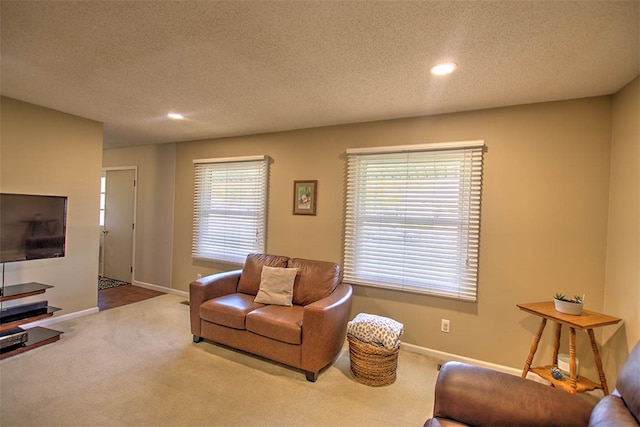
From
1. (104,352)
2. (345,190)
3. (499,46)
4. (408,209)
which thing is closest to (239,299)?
(104,352)

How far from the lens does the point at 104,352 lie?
108 inches

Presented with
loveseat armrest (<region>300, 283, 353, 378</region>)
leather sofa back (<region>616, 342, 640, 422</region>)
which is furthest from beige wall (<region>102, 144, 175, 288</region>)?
leather sofa back (<region>616, 342, 640, 422</region>)

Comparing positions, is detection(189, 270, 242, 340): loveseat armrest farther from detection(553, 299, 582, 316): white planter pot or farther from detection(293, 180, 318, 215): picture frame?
detection(553, 299, 582, 316): white planter pot

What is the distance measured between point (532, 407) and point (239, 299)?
8.25ft

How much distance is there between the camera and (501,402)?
1.31 m

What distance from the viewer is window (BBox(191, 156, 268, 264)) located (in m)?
3.96

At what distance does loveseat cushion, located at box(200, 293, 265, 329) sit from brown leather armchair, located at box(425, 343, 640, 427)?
185 cm

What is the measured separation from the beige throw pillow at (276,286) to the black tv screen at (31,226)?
2112mm

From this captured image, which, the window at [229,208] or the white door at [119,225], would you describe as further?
the white door at [119,225]

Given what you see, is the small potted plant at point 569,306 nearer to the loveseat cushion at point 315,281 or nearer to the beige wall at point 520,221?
the beige wall at point 520,221

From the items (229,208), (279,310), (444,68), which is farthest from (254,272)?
(444,68)

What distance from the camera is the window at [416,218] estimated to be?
2.78m

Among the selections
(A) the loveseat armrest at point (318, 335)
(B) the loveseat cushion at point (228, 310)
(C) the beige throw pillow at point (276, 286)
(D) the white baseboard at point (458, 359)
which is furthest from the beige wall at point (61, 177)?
(D) the white baseboard at point (458, 359)

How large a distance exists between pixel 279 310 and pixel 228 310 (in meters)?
0.48
